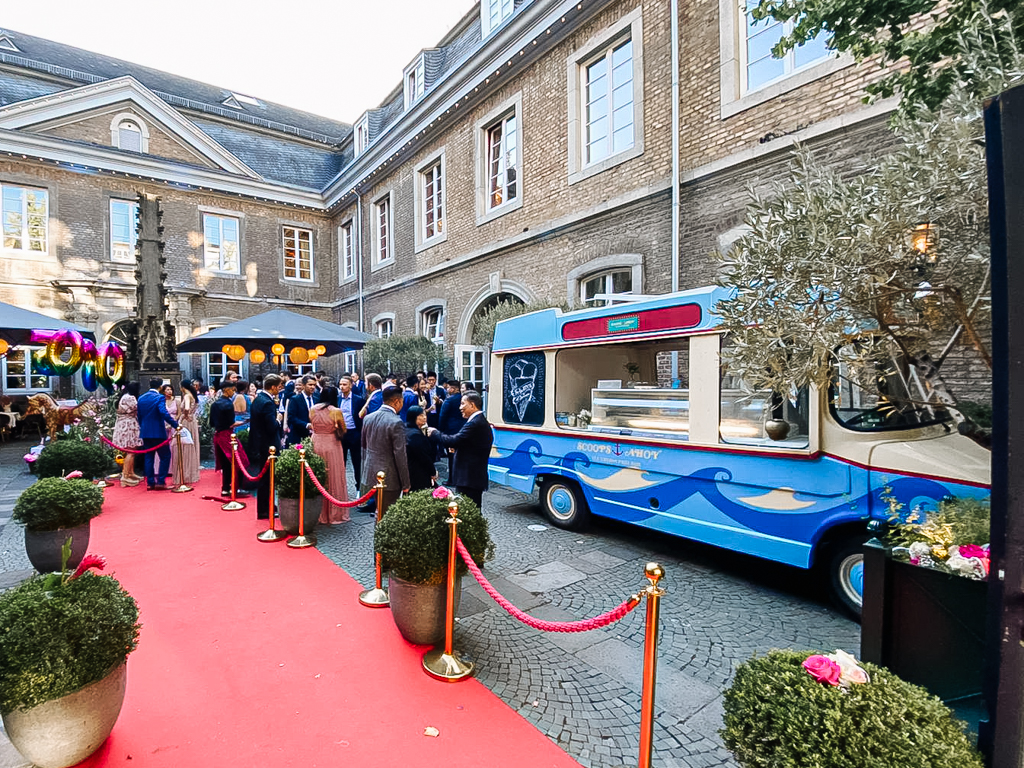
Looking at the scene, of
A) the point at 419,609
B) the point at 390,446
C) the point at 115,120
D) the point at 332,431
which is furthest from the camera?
the point at 115,120

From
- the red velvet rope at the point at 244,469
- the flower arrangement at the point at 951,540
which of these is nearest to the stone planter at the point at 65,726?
the flower arrangement at the point at 951,540

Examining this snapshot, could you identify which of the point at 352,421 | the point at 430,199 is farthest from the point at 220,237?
the point at 352,421

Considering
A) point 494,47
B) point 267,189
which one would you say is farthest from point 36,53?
point 494,47

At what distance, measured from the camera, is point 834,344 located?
119 inches

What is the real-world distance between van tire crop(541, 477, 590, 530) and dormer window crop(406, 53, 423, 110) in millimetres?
13991

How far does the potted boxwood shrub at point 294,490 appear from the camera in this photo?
5891mm

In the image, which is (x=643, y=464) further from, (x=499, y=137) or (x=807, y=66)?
(x=499, y=137)

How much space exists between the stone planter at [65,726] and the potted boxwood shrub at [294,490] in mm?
3383

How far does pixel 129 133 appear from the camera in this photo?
18.6m

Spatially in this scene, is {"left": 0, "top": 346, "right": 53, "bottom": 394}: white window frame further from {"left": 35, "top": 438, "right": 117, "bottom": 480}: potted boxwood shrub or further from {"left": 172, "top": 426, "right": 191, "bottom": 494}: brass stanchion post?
{"left": 35, "top": 438, "right": 117, "bottom": 480}: potted boxwood shrub

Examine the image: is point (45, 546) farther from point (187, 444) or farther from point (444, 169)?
point (444, 169)

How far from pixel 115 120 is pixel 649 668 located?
2427cm

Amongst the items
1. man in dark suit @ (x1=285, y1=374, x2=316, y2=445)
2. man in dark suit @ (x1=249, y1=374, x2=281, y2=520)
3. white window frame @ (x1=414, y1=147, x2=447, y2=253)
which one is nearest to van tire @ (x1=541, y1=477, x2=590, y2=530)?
man in dark suit @ (x1=249, y1=374, x2=281, y2=520)

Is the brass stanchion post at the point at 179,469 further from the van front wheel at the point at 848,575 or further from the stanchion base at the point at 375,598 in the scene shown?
the van front wheel at the point at 848,575
